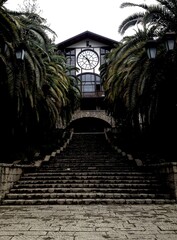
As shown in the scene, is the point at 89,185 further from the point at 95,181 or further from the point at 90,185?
the point at 95,181

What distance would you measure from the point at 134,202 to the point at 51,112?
6.80 m

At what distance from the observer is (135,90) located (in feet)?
31.3

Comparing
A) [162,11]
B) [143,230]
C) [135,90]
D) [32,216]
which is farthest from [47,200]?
[162,11]

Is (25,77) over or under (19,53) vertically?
under

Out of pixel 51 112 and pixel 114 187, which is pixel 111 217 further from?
pixel 51 112

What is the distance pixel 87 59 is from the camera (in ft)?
97.2

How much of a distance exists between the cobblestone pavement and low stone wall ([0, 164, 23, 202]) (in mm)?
1078

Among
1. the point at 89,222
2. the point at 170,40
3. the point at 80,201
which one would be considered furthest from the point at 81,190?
the point at 170,40

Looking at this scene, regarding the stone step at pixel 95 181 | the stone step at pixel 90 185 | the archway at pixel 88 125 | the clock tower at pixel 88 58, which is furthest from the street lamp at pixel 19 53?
the archway at pixel 88 125

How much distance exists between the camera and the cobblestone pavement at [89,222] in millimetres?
4289

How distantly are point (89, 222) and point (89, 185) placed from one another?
3798mm

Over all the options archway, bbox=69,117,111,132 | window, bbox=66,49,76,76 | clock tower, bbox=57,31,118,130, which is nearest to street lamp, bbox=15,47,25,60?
clock tower, bbox=57,31,118,130

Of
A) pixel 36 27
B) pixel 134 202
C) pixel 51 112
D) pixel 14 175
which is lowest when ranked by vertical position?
pixel 134 202

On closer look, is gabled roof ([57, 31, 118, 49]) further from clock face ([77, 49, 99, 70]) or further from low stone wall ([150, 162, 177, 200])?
low stone wall ([150, 162, 177, 200])
